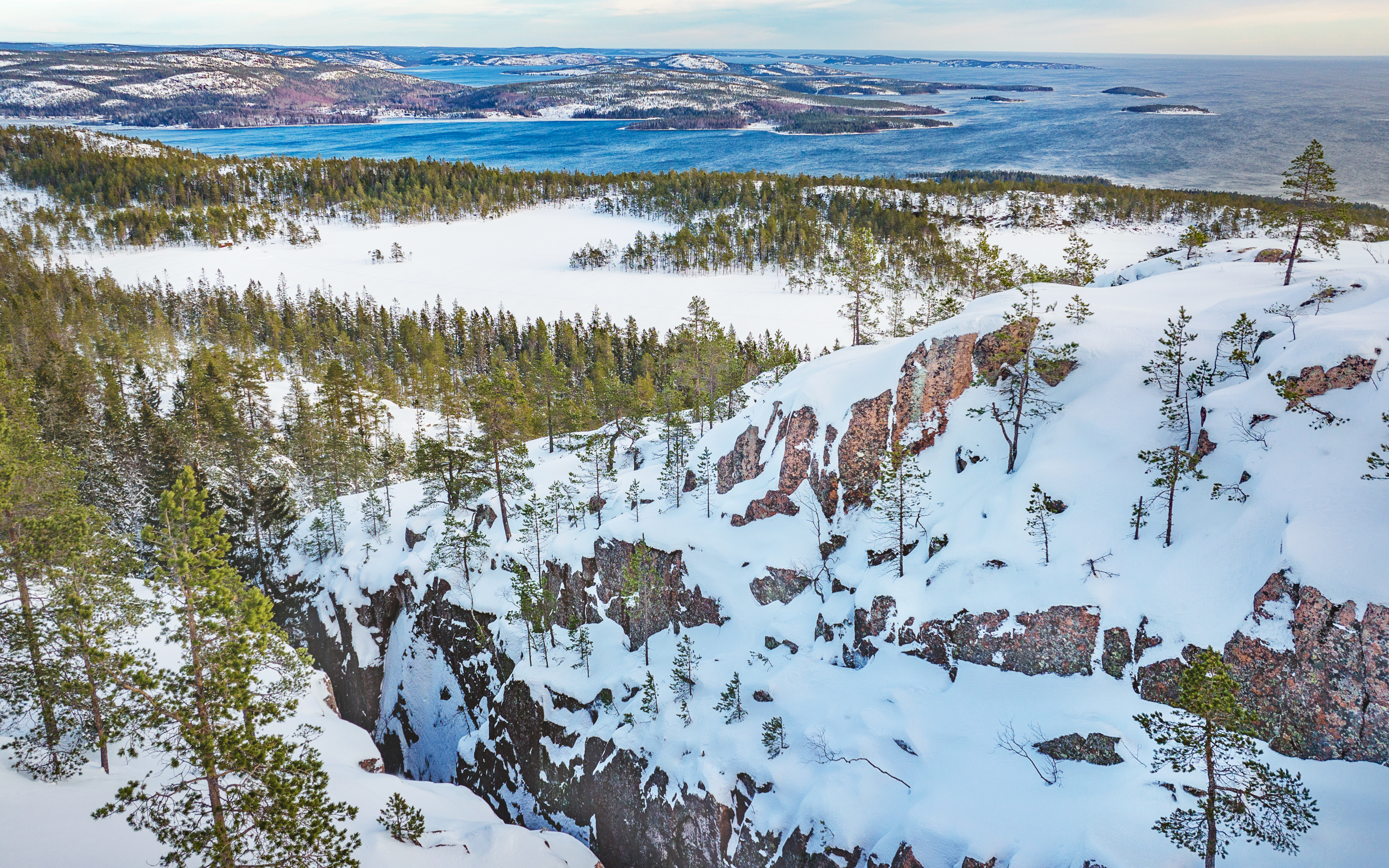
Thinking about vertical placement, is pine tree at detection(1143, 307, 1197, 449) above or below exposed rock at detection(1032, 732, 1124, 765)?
above

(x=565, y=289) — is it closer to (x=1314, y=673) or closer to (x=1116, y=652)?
(x=1116, y=652)

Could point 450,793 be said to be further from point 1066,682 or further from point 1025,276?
point 1025,276

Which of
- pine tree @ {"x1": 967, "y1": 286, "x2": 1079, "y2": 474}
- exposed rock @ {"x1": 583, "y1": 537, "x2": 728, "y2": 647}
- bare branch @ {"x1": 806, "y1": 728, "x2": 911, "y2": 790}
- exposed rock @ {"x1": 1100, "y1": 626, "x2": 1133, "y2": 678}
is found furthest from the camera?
exposed rock @ {"x1": 583, "y1": 537, "x2": 728, "y2": 647}

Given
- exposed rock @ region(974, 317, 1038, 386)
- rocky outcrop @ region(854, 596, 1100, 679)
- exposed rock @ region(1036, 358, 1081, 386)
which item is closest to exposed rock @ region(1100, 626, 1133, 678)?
rocky outcrop @ region(854, 596, 1100, 679)

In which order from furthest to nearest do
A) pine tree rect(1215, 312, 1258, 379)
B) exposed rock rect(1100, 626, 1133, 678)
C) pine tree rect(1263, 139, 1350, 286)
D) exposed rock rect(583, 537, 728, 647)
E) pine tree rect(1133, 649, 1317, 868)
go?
exposed rock rect(583, 537, 728, 647), pine tree rect(1263, 139, 1350, 286), pine tree rect(1215, 312, 1258, 379), exposed rock rect(1100, 626, 1133, 678), pine tree rect(1133, 649, 1317, 868)

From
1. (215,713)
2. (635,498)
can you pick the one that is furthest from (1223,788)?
(635,498)

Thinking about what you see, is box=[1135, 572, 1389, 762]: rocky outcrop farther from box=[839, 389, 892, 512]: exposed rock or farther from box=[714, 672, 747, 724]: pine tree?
box=[714, 672, 747, 724]: pine tree

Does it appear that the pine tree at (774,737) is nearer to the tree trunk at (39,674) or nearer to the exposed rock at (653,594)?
the exposed rock at (653,594)
